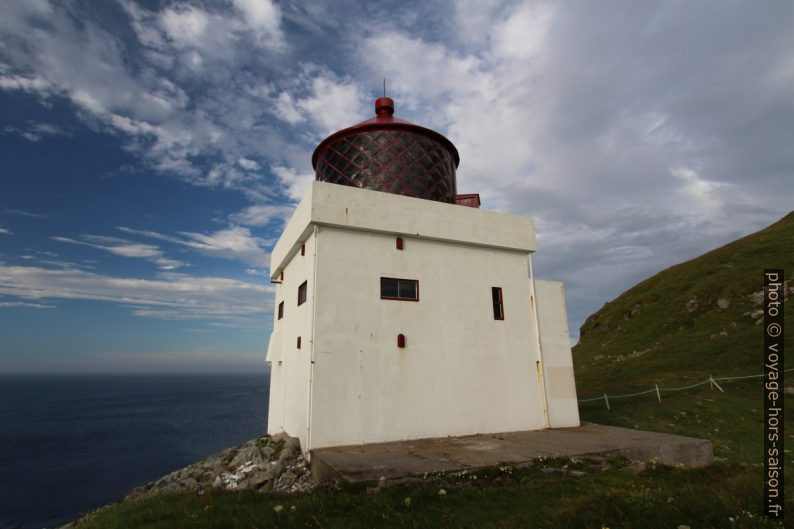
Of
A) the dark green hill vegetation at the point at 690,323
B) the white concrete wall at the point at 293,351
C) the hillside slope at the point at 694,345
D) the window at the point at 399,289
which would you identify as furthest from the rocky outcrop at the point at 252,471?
the dark green hill vegetation at the point at 690,323

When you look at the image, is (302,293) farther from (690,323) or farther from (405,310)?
(690,323)

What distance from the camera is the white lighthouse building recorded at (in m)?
9.99

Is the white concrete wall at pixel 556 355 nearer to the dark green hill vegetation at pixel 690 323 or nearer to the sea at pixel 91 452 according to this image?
the dark green hill vegetation at pixel 690 323

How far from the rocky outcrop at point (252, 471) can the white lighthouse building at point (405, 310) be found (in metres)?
0.56

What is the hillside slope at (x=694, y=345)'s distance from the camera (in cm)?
1539

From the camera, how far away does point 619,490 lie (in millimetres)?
5789

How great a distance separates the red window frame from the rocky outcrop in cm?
350

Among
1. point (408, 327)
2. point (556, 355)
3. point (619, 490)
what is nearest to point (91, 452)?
point (408, 327)

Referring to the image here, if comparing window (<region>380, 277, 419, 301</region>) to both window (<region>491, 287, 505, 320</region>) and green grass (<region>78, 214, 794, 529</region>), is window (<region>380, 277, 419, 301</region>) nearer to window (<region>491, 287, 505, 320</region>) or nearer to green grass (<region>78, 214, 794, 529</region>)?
window (<region>491, 287, 505, 320</region>)

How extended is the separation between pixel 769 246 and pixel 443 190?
39.1 metres

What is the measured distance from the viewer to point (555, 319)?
13000 millimetres

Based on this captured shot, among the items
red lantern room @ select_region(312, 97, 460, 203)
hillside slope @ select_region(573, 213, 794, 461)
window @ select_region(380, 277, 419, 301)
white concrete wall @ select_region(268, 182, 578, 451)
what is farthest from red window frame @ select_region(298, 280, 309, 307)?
hillside slope @ select_region(573, 213, 794, 461)

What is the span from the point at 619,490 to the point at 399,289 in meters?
6.54

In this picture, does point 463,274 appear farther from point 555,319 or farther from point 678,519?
point 678,519
